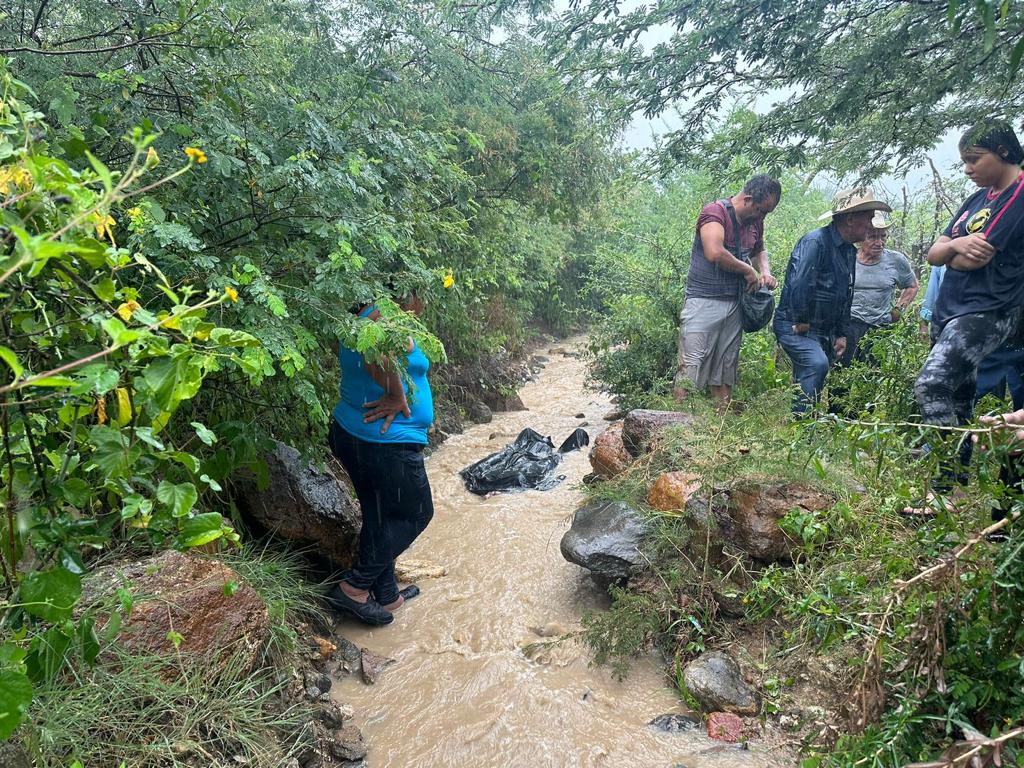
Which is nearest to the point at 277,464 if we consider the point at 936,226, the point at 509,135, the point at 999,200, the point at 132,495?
the point at 132,495

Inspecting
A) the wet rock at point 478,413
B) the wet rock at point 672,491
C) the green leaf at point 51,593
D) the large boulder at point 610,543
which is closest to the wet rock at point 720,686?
the large boulder at point 610,543

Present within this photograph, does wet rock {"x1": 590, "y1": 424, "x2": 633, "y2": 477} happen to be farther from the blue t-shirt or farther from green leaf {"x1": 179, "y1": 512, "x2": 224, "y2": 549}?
green leaf {"x1": 179, "y1": 512, "x2": 224, "y2": 549}

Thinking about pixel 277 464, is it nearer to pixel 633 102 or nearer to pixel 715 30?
pixel 633 102

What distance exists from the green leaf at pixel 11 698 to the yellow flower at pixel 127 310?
0.65 m

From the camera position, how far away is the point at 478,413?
7.76 meters

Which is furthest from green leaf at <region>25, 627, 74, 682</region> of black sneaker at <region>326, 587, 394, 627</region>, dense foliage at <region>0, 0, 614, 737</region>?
black sneaker at <region>326, 587, 394, 627</region>

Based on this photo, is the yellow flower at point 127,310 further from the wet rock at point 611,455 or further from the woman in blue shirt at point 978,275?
the wet rock at point 611,455

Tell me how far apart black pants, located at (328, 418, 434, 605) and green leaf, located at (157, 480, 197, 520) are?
191cm

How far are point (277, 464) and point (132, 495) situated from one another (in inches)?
90.4

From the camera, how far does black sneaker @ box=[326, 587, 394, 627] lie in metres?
3.39

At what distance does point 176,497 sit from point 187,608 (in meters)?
1.14

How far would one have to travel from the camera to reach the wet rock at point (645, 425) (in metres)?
4.16

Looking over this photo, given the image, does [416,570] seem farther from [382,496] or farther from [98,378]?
[98,378]

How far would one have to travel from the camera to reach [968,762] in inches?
51.0
